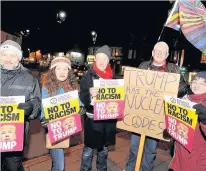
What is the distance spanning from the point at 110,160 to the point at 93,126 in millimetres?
1468

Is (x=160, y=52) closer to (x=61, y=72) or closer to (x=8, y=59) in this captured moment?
(x=61, y=72)

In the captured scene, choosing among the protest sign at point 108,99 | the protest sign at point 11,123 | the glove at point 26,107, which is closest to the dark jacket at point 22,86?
the glove at point 26,107

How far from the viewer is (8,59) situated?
8.89 ft

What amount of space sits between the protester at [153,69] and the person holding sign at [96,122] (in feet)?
1.44

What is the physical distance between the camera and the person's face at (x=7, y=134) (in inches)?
101

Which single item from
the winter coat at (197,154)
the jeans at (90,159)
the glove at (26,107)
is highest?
the glove at (26,107)

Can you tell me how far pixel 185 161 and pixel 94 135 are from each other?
1.35 meters

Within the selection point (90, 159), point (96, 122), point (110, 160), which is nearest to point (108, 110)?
point (96, 122)

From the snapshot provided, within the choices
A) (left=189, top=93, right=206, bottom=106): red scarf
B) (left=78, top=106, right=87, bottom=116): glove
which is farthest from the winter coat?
(left=78, top=106, right=87, bottom=116): glove

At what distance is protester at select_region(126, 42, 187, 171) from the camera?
3281 millimetres

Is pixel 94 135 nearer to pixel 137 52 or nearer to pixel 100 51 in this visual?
pixel 100 51

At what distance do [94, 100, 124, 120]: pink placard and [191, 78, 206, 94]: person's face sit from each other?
1.05m

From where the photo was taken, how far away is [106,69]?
3.41 metres

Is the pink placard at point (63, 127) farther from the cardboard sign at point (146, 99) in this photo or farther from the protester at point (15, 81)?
the cardboard sign at point (146, 99)
